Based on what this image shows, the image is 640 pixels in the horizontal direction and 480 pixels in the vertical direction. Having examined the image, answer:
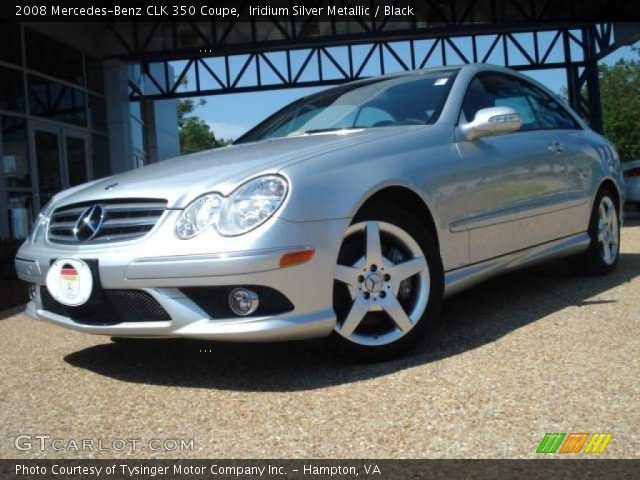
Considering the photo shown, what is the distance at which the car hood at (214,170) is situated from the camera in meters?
2.85

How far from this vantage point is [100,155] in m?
14.6

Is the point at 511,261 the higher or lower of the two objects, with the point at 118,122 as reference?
lower

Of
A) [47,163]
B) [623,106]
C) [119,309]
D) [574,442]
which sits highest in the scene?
[623,106]

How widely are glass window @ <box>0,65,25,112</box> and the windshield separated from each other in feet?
26.7

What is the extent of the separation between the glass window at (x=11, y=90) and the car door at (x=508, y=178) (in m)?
9.13

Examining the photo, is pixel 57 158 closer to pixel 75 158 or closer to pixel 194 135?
pixel 75 158

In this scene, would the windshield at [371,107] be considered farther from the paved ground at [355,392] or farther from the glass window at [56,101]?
the glass window at [56,101]

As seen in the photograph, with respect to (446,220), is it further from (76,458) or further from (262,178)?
(76,458)

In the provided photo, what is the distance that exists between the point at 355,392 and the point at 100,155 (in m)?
13.1

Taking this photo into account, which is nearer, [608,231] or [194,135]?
[608,231]

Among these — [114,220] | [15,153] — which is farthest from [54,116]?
[114,220]

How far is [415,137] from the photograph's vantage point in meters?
3.41

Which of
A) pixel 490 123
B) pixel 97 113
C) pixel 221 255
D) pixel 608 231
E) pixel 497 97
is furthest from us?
pixel 97 113

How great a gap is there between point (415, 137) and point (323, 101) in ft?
3.62
